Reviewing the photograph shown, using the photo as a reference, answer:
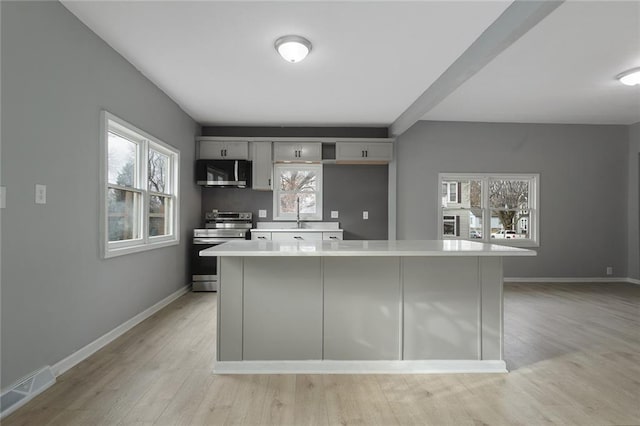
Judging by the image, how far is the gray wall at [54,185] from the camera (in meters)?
2.00

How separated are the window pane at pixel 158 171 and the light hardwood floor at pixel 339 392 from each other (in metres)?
→ 1.73

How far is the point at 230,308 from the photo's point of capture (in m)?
2.46

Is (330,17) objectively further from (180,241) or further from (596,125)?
(596,125)

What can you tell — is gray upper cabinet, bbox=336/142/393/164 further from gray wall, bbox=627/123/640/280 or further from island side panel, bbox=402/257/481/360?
gray wall, bbox=627/123/640/280

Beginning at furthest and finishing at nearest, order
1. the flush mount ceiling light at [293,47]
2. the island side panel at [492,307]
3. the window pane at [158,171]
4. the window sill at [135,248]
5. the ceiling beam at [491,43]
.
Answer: the window pane at [158,171], the window sill at [135,248], the flush mount ceiling light at [293,47], the island side panel at [492,307], the ceiling beam at [491,43]

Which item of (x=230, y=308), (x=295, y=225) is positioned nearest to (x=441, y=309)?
(x=230, y=308)

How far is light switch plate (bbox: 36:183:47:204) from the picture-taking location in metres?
2.19

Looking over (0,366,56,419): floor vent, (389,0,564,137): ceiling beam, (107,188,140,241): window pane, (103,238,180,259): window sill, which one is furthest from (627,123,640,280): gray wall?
(0,366,56,419): floor vent

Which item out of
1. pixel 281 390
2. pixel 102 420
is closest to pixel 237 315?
pixel 281 390

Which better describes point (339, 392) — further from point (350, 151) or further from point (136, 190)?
point (350, 151)

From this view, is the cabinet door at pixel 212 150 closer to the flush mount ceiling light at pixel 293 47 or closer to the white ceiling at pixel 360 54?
the white ceiling at pixel 360 54

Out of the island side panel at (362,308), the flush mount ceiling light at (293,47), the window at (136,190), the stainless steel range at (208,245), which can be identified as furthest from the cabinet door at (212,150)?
the island side panel at (362,308)

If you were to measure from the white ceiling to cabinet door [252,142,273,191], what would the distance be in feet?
1.75

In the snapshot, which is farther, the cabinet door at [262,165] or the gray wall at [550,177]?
the gray wall at [550,177]
